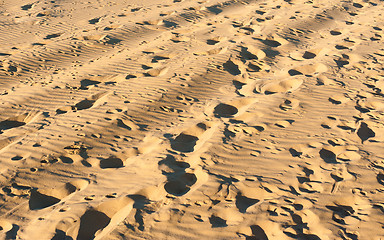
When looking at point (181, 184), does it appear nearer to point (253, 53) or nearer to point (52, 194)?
point (52, 194)

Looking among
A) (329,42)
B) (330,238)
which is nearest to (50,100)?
(330,238)

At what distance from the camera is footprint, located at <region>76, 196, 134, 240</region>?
2.75 meters

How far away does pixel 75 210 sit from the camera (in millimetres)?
2893

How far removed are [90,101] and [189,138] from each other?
1.25 meters

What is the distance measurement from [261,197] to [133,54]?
3.01 m

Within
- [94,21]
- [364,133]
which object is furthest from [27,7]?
[364,133]

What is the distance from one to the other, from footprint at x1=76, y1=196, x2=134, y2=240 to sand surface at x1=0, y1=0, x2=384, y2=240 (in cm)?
1

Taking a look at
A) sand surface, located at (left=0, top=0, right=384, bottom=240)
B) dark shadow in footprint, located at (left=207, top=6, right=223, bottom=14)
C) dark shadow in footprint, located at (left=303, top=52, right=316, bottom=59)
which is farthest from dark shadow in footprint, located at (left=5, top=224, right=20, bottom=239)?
dark shadow in footprint, located at (left=207, top=6, right=223, bottom=14)

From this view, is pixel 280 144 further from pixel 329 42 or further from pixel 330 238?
pixel 329 42

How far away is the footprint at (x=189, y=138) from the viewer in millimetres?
3625

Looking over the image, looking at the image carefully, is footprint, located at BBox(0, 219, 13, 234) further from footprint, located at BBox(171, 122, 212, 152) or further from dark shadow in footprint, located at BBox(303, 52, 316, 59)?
dark shadow in footprint, located at BBox(303, 52, 316, 59)

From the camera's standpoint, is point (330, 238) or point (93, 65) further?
point (93, 65)

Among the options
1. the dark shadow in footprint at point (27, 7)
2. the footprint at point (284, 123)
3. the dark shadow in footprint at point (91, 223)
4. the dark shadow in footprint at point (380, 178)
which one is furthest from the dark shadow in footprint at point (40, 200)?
the dark shadow in footprint at point (27, 7)

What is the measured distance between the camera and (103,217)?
2881 millimetres
